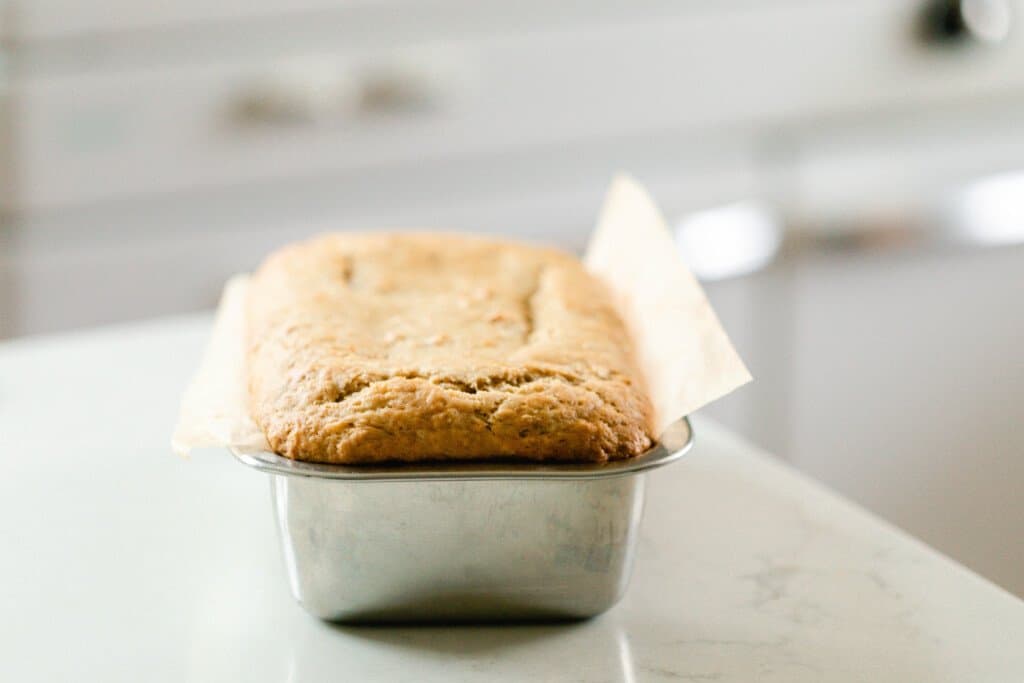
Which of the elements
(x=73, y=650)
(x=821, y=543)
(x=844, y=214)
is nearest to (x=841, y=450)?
(x=844, y=214)

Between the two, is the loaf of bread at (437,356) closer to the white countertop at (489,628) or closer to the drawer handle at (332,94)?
the white countertop at (489,628)

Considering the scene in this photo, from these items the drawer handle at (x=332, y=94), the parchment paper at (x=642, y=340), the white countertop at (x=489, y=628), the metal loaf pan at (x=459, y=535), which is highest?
the drawer handle at (x=332, y=94)

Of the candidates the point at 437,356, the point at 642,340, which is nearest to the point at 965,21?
the point at 642,340

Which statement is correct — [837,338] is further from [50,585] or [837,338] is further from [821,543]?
[50,585]

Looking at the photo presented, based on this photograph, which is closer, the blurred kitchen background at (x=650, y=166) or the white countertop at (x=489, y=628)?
the white countertop at (x=489, y=628)

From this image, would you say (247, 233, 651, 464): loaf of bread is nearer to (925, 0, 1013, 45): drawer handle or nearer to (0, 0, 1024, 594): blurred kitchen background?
(0, 0, 1024, 594): blurred kitchen background

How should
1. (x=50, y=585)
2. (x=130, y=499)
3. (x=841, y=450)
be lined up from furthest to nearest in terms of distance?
(x=841, y=450) < (x=130, y=499) < (x=50, y=585)

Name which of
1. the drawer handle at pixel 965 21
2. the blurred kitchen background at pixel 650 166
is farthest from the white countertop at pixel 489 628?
the drawer handle at pixel 965 21

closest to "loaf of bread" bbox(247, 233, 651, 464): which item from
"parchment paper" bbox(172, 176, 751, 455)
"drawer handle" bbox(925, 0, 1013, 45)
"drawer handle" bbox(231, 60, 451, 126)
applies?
"parchment paper" bbox(172, 176, 751, 455)
